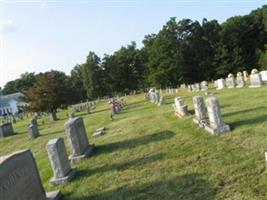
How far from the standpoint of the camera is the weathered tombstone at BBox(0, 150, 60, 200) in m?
6.28

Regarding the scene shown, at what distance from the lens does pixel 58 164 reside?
9625mm

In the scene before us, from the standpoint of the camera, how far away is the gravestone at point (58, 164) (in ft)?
31.0

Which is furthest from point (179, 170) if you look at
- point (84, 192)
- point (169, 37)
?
point (169, 37)

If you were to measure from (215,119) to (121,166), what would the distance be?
10.8ft

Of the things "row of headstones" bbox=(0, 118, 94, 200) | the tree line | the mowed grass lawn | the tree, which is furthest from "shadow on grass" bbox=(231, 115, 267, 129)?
the tree line

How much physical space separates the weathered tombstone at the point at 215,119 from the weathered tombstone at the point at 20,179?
5170 millimetres

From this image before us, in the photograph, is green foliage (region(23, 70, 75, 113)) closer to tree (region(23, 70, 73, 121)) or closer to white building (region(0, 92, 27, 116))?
tree (region(23, 70, 73, 121))

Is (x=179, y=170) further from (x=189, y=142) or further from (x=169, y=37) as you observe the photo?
(x=169, y=37)

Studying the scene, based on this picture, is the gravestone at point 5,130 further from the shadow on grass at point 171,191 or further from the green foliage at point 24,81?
the green foliage at point 24,81

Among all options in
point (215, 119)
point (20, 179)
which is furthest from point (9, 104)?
point (20, 179)

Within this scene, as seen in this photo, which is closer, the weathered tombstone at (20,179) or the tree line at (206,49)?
the weathered tombstone at (20,179)

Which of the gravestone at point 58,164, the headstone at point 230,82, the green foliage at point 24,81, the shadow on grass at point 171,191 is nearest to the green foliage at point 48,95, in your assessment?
the headstone at point 230,82

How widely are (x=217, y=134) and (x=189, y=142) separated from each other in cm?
87

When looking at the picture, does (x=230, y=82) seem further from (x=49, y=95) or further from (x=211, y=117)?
(x=49, y=95)
